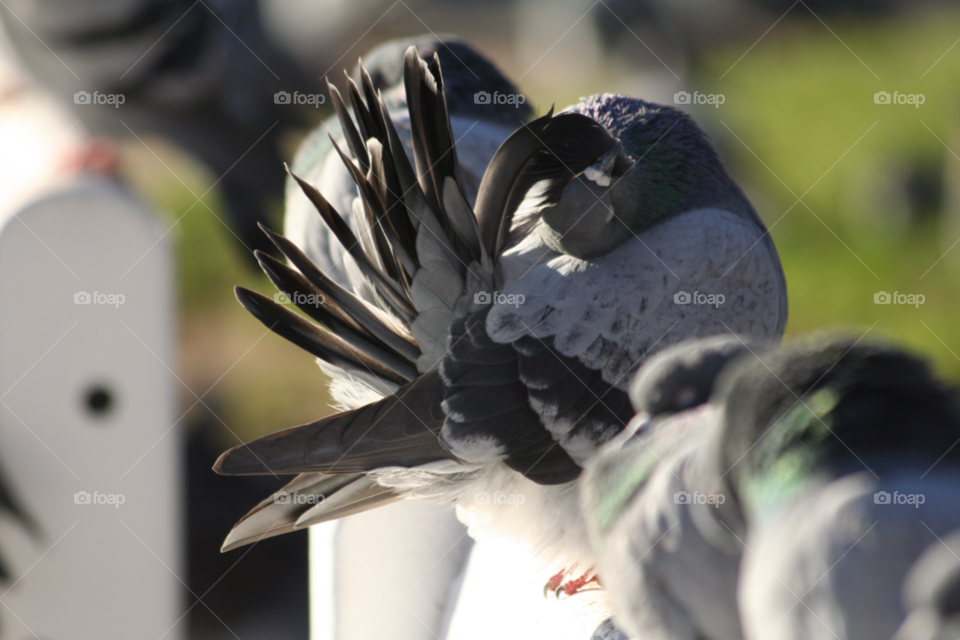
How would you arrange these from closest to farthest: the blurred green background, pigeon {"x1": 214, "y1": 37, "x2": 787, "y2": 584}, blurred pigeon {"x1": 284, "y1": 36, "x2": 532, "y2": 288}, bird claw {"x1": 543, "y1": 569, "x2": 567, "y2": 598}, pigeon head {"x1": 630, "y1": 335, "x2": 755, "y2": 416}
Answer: pigeon head {"x1": 630, "y1": 335, "x2": 755, "y2": 416}, pigeon {"x1": 214, "y1": 37, "x2": 787, "y2": 584}, bird claw {"x1": 543, "y1": 569, "x2": 567, "y2": 598}, blurred pigeon {"x1": 284, "y1": 36, "x2": 532, "y2": 288}, the blurred green background

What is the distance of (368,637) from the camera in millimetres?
1612

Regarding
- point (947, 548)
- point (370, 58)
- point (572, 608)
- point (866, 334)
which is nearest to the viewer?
point (947, 548)

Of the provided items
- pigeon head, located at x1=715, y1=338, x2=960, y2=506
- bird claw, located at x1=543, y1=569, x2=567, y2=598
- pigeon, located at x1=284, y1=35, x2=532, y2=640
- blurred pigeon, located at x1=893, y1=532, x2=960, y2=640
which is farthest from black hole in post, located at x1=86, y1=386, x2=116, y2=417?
blurred pigeon, located at x1=893, y1=532, x2=960, y2=640

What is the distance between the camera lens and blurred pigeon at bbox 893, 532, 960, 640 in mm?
459

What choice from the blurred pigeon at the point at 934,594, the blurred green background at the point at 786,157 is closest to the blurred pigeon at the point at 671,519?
the blurred pigeon at the point at 934,594

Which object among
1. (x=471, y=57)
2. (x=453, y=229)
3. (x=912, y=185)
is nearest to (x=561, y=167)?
(x=453, y=229)

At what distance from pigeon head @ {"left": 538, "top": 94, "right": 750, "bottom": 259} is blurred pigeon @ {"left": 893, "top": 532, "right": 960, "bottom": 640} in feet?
3.21

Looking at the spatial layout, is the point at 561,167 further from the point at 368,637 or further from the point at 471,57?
the point at 368,637

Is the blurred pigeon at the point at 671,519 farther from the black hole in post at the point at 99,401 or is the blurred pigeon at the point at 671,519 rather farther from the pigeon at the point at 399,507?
the black hole in post at the point at 99,401

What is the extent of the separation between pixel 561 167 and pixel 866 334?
2.57 ft

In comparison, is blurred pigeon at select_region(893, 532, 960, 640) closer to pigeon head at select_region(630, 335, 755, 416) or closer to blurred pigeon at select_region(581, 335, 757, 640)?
blurred pigeon at select_region(581, 335, 757, 640)

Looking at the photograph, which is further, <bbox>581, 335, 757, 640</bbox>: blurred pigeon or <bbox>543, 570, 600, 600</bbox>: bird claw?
<bbox>543, 570, 600, 600</bbox>: bird claw

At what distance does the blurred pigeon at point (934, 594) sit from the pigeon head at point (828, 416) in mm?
65

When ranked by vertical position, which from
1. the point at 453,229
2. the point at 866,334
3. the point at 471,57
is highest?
the point at 471,57
